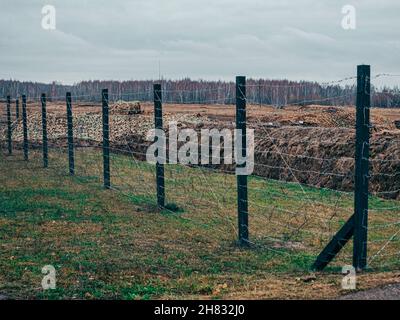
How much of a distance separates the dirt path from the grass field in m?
0.20

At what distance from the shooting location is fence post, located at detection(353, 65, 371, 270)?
8.27 metres

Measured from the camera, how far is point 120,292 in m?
7.41

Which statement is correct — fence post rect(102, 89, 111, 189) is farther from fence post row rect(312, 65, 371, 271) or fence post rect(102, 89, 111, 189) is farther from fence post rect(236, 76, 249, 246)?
fence post row rect(312, 65, 371, 271)

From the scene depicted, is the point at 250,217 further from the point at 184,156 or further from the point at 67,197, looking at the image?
the point at 184,156

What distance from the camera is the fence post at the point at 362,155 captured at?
827 centimetres

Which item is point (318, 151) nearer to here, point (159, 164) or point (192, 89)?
point (159, 164)

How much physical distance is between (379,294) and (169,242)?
14.6 feet

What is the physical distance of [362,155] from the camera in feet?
27.3

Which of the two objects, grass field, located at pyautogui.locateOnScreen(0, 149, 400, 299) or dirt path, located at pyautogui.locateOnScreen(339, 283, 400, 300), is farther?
grass field, located at pyautogui.locateOnScreen(0, 149, 400, 299)
